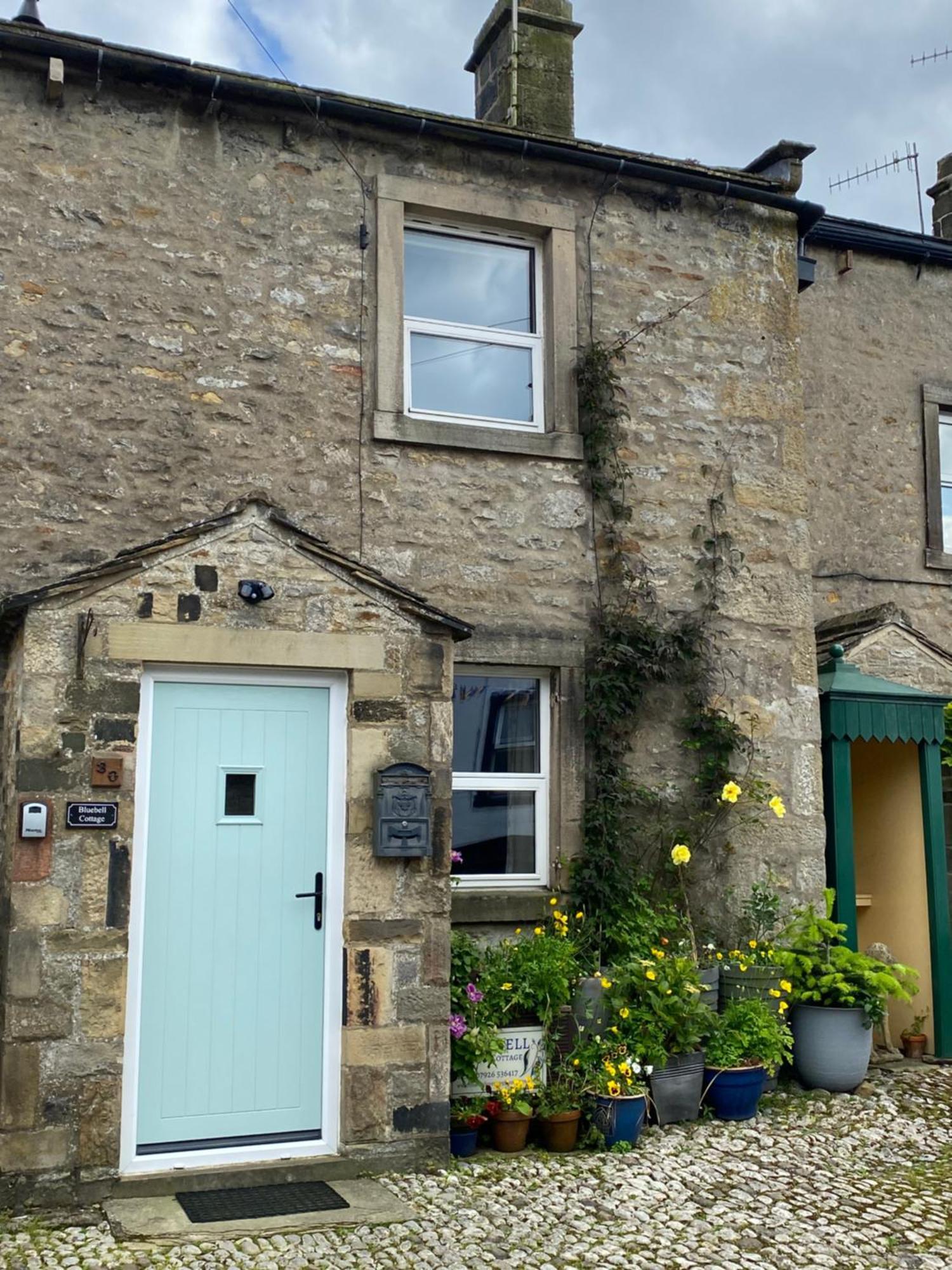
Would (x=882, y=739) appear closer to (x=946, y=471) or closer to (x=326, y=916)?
(x=946, y=471)

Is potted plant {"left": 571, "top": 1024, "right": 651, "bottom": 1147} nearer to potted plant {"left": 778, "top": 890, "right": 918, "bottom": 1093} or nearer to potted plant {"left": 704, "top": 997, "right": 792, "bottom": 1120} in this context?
potted plant {"left": 704, "top": 997, "right": 792, "bottom": 1120}

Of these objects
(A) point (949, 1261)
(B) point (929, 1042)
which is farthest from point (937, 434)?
(A) point (949, 1261)

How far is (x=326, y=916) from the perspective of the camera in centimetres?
611

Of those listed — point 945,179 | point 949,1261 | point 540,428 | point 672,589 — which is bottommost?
point 949,1261

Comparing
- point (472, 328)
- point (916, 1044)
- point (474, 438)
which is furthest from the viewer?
point (916, 1044)

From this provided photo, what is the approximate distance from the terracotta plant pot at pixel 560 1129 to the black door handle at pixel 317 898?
5.08 ft

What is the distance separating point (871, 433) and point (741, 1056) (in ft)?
18.4

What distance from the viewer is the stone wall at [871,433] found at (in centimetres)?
1030

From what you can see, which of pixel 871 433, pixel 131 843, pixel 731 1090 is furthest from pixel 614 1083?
pixel 871 433

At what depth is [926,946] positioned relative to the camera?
28.7 ft

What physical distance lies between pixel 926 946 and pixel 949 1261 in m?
3.95

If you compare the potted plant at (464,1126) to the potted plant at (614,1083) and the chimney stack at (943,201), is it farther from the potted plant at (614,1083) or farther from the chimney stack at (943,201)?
the chimney stack at (943,201)

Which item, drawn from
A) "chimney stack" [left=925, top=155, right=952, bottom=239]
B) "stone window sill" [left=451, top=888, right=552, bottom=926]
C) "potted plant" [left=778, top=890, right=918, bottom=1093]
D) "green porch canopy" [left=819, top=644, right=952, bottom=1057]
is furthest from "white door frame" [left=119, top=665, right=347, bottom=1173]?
"chimney stack" [left=925, top=155, right=952, bottom=239]

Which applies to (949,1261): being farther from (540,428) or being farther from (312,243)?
(312,243)
